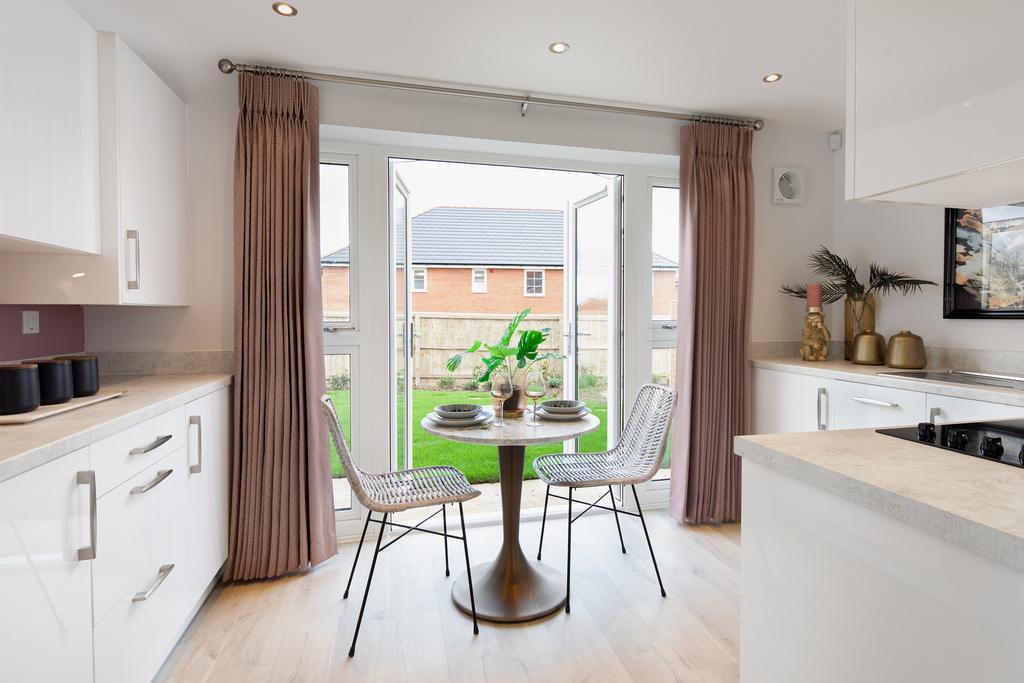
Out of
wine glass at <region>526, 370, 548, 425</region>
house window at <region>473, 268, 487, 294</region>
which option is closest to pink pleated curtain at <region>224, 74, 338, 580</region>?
wine glass at <region>526, 370, 548, 425</region>

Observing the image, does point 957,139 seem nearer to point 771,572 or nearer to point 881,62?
point 881,62

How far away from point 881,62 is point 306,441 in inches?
97.7

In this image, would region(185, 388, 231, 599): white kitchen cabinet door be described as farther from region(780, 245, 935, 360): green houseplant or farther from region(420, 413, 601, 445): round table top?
region(780, 245, 935, 360): green houseplant

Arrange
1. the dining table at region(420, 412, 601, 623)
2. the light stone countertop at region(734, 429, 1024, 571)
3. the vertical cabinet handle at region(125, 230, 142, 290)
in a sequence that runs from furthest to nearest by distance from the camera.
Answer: the dining table at region(420, 412, 601, 623) < the vertical cabinet handle at region(125, 230, 142, 290) < the light stone countertop at region(734, 429, 1024, 571)

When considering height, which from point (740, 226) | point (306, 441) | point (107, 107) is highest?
point (107, 107)

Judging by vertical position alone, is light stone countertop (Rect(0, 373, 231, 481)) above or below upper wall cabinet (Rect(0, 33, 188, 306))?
below

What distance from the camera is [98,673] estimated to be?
4.59 feet

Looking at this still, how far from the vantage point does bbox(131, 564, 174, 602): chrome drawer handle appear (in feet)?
5.34

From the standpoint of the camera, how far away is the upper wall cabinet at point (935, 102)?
39.2 inches

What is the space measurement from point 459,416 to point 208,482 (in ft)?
3.48

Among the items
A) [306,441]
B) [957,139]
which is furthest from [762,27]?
[306,441]

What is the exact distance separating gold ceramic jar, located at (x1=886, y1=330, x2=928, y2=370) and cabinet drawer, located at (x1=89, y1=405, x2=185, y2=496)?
3.18 m

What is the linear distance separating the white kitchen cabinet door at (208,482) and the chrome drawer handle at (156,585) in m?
0.22

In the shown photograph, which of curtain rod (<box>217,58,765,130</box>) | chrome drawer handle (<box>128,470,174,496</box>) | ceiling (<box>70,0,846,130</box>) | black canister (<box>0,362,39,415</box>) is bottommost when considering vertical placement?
chrome drawer handle (<box>128,470,174,496</box>)
